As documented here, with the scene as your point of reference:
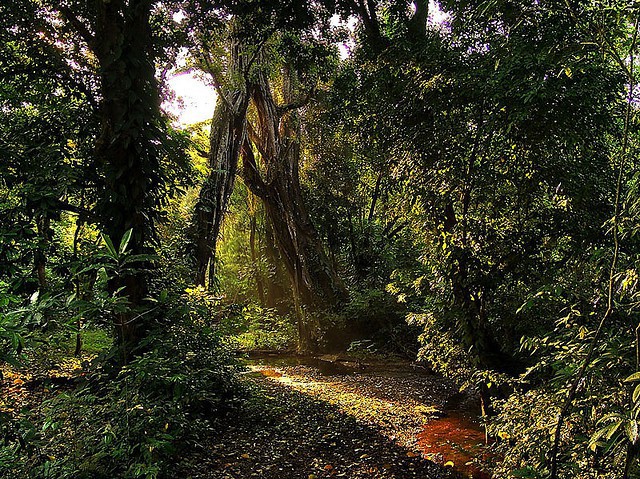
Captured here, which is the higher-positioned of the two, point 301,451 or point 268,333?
point 268,333

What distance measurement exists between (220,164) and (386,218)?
407 centimetres

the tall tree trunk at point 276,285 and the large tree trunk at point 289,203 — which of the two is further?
the tall tree trunk at point 276,285

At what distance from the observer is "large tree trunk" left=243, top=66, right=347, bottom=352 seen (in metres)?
11.0

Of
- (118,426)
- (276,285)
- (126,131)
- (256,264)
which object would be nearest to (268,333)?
(276,285)

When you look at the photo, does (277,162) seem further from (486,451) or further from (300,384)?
(486,451)

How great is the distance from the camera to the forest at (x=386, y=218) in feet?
8.41

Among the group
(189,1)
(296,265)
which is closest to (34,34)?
(189,1)

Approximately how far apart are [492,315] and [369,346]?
5982 mm

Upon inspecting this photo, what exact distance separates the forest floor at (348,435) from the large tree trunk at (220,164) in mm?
2649

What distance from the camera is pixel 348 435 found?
488 centimetres

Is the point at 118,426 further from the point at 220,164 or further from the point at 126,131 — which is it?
the point at 220,164

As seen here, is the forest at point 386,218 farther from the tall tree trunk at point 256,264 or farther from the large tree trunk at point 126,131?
the tall tree trunk at point 256,264

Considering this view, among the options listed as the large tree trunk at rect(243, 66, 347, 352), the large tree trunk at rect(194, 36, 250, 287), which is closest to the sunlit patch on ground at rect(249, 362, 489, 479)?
the large tree trunk at rect(194, 36, 250, 287)

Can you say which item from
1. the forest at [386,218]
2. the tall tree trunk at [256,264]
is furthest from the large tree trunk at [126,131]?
the tall tree trunk at [256,264]
